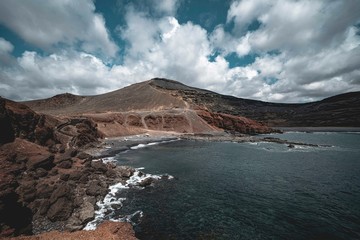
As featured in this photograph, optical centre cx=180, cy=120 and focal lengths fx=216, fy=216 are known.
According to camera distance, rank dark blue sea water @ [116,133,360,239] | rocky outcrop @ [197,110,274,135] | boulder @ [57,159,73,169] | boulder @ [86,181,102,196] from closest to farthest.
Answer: dark blue sea water @ [116,133,360,239] < boulder @ [86,181,102,196] < boulder @ [57,159,73,169] < rocky outcrop @ [197,110,274,135]

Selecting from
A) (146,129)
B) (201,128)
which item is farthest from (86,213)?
(201,128)

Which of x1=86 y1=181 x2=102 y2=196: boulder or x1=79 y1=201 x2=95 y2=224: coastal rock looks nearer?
x1=79 y1=201 x2=95 y2=224: coastal rock

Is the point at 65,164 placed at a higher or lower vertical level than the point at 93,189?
higher

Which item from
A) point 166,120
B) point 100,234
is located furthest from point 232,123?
point 100,234

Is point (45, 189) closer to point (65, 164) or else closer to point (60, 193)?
point (60, 193)

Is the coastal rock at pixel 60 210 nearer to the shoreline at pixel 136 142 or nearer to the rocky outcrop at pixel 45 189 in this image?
the rocky outcrop at pixel 45 189

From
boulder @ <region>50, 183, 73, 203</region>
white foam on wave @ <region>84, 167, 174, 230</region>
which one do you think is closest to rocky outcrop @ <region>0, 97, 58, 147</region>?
boulder @ <region>50, 183, 73, 203</region>

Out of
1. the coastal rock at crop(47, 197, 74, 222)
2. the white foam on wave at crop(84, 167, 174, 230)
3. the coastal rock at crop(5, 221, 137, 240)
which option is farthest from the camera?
the white foam on wave at crop(84, 167, 174, 230)

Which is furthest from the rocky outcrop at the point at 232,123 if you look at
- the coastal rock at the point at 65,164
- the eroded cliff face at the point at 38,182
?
the coastal rock at the point at 65,164

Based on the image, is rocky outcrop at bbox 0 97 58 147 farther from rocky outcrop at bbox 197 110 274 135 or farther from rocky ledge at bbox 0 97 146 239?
rocky outcrop at bbox 197 110 274 135
